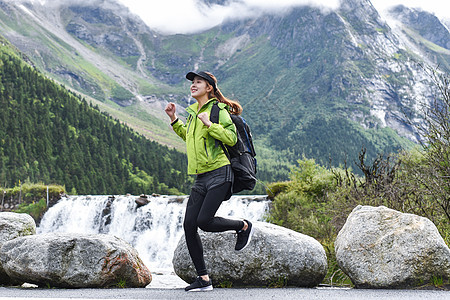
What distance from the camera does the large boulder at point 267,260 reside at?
8305 mm

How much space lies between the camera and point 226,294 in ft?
21.8

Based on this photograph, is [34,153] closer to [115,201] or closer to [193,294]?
[115,201]

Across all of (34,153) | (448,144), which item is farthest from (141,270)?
(34,153)

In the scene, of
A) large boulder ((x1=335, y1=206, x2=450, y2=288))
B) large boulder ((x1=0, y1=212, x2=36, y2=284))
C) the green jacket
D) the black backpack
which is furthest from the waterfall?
the green jacket

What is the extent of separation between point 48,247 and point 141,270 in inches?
71.1

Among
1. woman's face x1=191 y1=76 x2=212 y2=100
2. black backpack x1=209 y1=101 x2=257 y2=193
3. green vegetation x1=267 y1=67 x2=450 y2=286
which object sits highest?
woman's face x1=191 y1=76 x2=212 y2=100

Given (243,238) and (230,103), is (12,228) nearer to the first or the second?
(243,238)

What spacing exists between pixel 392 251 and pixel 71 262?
5.73m

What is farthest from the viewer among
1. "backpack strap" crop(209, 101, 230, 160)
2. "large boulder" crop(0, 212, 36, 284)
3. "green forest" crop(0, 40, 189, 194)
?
"green forest" crop(0, 40, 189, 194)

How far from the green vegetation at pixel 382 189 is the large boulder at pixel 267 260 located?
1.36m

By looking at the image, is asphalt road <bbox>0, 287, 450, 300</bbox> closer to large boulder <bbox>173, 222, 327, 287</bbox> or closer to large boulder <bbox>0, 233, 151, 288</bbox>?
large boulder <bbox>0, 233, 151, 288</bbox>

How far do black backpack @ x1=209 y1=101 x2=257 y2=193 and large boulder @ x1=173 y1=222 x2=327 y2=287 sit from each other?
2.03 metres

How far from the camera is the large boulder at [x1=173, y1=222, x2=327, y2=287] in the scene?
8.30m

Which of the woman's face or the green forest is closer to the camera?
the woman's face
